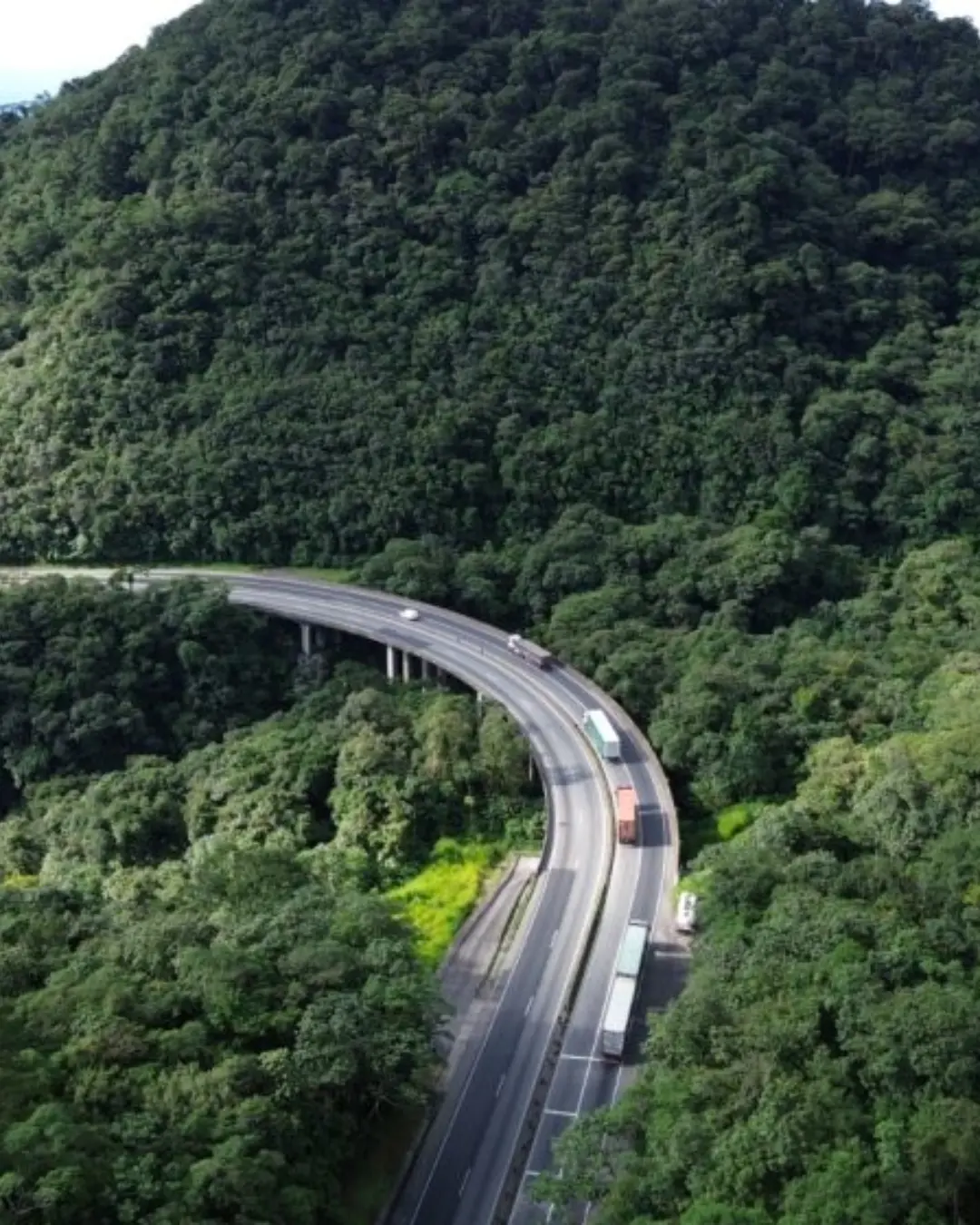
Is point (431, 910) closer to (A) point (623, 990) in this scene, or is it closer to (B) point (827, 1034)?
(A) point (623, 990)

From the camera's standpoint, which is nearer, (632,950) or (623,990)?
(623,990)

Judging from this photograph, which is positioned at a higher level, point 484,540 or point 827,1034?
point 484,540

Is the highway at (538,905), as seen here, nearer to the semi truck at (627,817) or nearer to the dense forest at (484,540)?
the semi truck at (627,817)

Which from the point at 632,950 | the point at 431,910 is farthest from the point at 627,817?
the point at 431,910

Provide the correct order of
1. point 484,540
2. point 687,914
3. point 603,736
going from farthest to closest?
1. point 484,540
2. point 603,736
3. point 687,914

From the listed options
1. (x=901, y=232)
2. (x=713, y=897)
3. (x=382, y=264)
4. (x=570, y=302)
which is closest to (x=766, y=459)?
(x=570, y=302)

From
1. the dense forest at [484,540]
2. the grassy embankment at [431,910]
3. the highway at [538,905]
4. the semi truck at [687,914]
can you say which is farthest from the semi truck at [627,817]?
the grassy embankment at [431,910]

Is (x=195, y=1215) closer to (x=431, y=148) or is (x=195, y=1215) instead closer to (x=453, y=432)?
(x=453, y=432)
